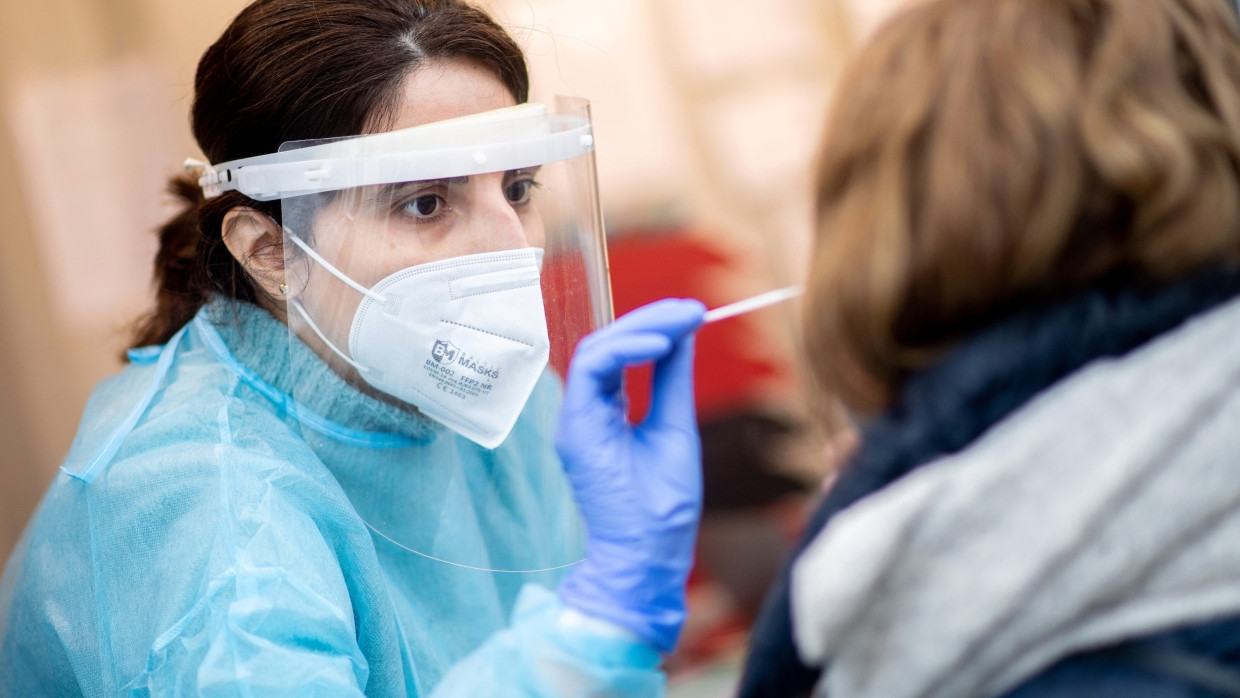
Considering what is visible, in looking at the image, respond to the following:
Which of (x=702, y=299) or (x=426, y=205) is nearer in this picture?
(x=426, y=205)

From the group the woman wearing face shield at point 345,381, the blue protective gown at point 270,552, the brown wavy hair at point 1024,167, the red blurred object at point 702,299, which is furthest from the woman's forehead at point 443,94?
the red blurred object at point 702,299

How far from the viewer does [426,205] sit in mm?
1127

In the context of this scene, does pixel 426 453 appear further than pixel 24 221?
No

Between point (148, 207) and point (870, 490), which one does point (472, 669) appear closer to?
point (870, 490)

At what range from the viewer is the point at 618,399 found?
102 centimetres

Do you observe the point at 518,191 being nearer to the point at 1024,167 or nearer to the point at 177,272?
the point at 177,272

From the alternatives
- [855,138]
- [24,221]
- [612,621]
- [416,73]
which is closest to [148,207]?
[24,221]

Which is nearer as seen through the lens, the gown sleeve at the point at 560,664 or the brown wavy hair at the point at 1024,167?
the brown wavy hair at the point at 1024,167

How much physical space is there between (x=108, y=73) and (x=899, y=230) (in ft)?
6.01

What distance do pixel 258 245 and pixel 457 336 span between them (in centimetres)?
29

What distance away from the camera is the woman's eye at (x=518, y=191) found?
1199mm

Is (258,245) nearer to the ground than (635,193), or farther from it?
farther from it

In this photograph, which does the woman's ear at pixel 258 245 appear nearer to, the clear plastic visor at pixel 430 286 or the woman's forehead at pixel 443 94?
the clear plastic visor at pixel 430 286

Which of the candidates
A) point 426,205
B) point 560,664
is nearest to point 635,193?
point 426,205
